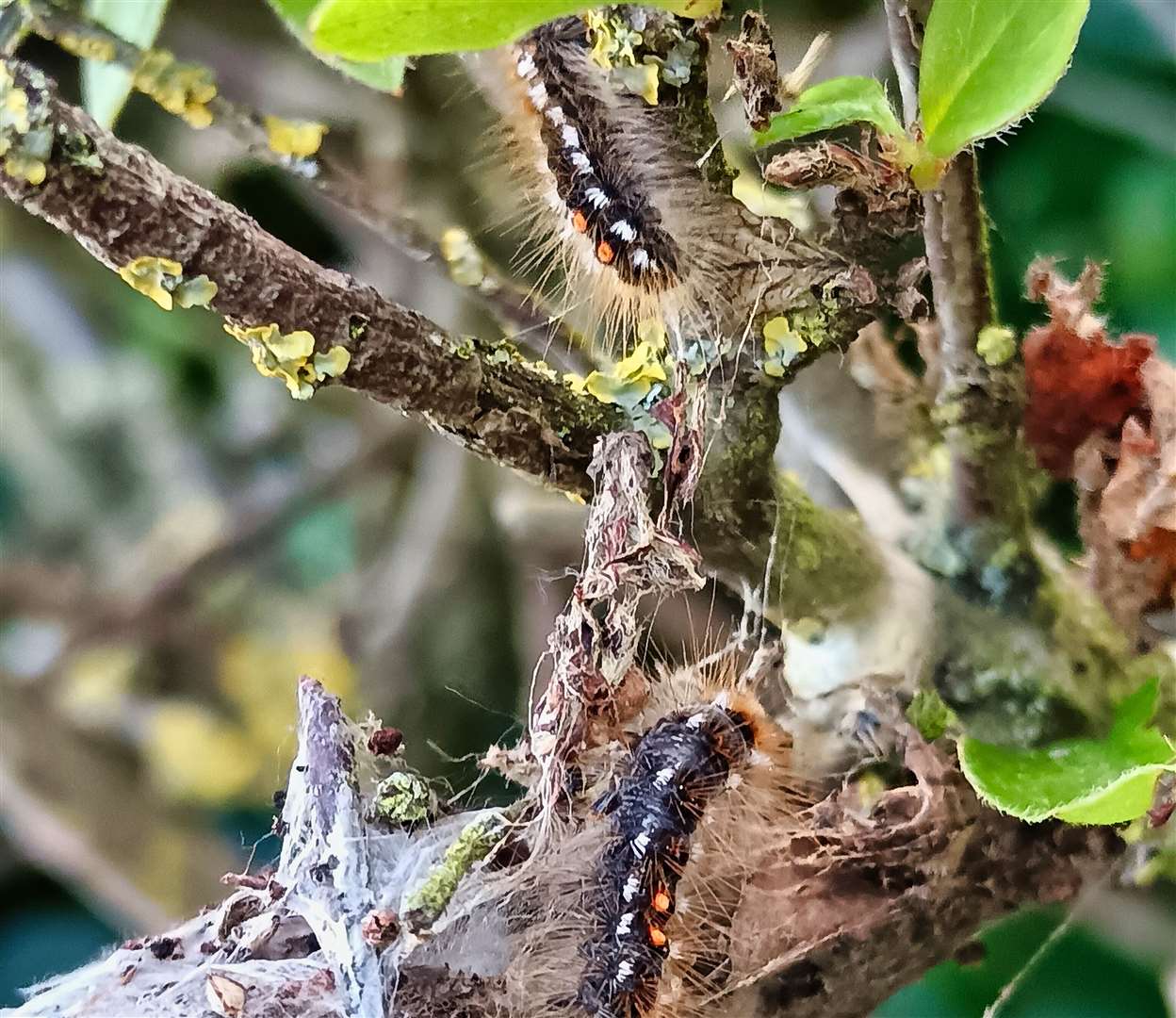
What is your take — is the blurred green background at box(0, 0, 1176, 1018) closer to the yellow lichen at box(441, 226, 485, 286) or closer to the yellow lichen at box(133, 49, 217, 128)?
the yellow lichen at box(441, 226, 485, 286)

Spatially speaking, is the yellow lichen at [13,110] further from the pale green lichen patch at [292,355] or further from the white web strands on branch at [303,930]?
the white web strands on branch at [303,930]

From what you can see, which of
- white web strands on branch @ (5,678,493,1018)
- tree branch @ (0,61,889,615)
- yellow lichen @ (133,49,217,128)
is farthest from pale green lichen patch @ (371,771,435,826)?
A: yellow lichen @ (133,49,217,128)

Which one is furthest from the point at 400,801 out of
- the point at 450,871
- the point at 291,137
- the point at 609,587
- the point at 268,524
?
the point at 268,524

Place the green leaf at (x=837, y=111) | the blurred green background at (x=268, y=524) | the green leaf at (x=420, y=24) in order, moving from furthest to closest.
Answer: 1. the blurred green background at (x=268, y=524)
2. the green leaf at (x=837, y=111)
3. the green leaf at (x=420, y=24)

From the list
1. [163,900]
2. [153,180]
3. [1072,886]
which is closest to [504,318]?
[153,180]

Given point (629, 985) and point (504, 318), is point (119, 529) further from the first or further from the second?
point (629, 985)

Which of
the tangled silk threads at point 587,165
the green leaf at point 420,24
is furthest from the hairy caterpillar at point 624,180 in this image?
the green leaf at point 420,24
